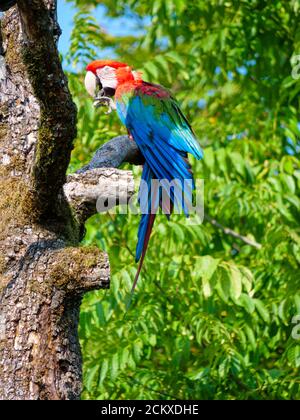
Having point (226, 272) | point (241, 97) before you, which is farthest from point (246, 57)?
point (226, 272)

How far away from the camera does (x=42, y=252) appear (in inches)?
80.1

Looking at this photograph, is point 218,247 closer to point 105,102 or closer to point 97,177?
point 105,102

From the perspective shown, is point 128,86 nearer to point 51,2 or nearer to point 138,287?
point 138,287

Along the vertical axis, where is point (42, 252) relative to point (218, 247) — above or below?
below

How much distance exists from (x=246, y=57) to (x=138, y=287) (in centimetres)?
150

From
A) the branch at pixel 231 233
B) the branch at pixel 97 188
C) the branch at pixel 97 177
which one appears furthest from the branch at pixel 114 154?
the branch at pixel 231 233

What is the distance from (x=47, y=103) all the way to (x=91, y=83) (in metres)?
1.71

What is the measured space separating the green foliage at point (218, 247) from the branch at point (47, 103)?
3.94 feet

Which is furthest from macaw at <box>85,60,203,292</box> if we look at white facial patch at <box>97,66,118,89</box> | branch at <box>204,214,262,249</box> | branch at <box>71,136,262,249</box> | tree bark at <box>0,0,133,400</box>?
branch at <box>204,214,262,249</box>

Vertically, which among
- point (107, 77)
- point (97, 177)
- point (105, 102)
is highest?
point (107, 77)

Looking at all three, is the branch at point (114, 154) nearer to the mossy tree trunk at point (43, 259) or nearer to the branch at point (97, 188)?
the branch at point (97, 188)

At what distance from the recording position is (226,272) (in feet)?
10.4

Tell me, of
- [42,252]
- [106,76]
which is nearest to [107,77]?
[106,76]

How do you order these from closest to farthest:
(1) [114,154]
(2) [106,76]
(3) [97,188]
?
1. (3) [97,188]
2. (1) [114,154]
3. (2) [106,76]
